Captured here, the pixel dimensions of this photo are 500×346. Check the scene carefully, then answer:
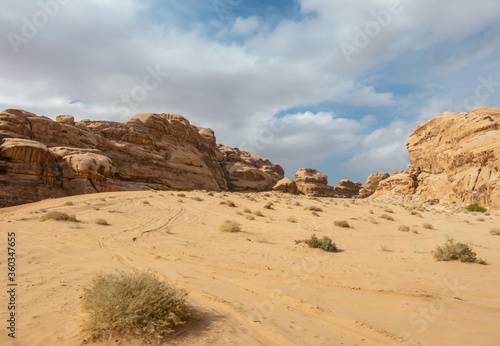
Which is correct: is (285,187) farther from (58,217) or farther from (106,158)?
(58,217)

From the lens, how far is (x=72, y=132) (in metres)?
32.0

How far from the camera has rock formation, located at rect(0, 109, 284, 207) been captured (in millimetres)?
23234

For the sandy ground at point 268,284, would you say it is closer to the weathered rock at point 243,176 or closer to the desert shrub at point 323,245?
the desert shrub at point 323,245

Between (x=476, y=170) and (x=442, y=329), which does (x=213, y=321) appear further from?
(x=476, y=170)

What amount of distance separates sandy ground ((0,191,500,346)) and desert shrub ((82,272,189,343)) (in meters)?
0.15

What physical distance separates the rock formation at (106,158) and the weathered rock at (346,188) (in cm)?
2485

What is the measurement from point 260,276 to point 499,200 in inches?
1347

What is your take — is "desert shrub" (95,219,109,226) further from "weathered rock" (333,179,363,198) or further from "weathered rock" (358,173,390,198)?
"weathered rock" (333,179,363,198)

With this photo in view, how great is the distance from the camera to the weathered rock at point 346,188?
8081cm

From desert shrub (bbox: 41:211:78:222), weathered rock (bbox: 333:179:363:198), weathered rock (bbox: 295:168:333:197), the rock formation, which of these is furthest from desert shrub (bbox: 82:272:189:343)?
weathered rock (bbox: 333:179:363:198)

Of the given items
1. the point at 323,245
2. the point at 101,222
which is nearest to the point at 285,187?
the point at 101,222

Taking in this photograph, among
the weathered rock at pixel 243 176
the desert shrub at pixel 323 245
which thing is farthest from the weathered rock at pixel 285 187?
the desert shrub at pixel 323 245

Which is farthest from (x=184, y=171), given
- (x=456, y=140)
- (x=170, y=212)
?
(x=456, y=140)

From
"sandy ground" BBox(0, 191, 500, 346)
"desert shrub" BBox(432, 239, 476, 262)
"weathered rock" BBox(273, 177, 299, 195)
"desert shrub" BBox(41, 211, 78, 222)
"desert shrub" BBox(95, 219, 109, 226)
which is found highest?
"weathered rock" BBox(273, 177, 299, 195)
